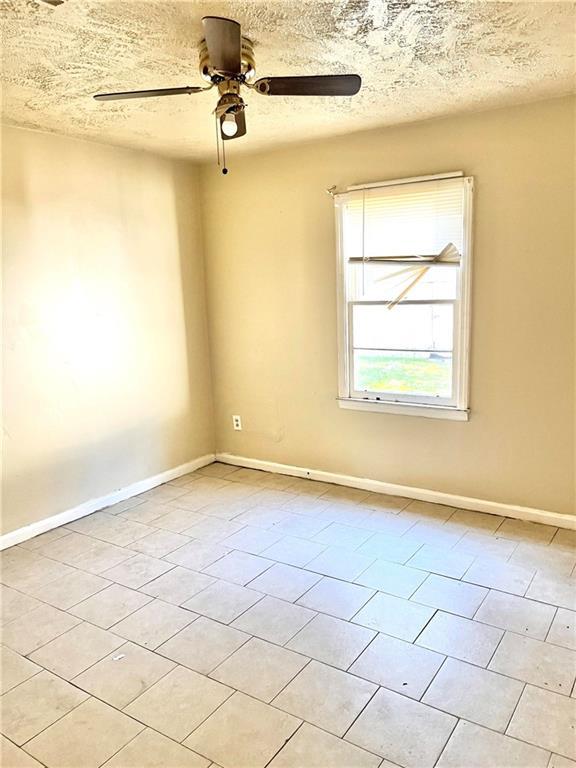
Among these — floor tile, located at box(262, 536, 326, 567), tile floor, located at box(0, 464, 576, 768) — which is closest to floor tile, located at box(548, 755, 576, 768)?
tile floor, located at box(0, 464, 576, 768)

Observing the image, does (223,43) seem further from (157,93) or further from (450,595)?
(450,595)

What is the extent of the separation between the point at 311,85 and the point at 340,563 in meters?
2.24

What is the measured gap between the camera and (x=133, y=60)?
2.25m

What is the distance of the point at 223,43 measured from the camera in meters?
1.81

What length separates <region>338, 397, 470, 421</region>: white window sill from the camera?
134 inches

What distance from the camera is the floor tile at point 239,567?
2.74 m

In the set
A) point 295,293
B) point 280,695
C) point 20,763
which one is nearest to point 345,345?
point 295,293

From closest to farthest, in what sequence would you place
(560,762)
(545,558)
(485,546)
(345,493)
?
(560,762) → (545,558) → (485,546) → (345,493)

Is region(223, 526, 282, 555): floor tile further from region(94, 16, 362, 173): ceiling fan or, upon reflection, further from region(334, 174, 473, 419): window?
region(94, 16, 362, 173): ceiling fan

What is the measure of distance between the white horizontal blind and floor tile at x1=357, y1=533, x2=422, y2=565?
1752 mm

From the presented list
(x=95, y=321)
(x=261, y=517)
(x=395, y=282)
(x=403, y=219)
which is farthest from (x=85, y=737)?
(x=403, y=219)

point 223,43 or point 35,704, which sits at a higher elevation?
point 223,43

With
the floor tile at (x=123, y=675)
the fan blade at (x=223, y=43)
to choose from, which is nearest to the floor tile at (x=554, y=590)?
the floor tile at (x=123, y=675)

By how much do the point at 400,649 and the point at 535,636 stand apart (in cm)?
57
